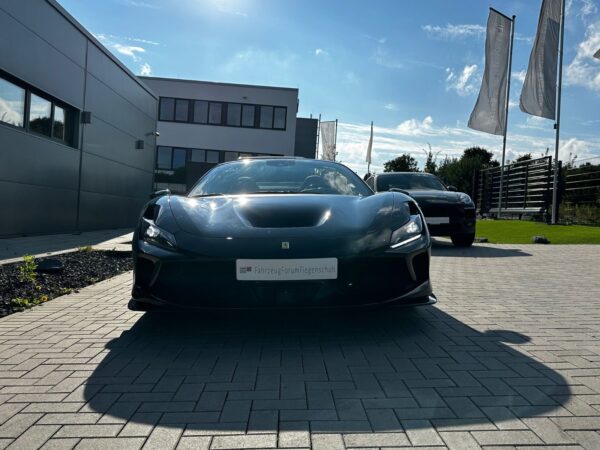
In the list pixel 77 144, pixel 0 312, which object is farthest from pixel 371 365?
pixel 77 144

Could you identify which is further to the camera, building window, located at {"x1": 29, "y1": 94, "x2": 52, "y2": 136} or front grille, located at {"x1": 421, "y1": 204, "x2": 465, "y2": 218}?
building window, located at {"x1": 29, "y1": 94, "x2": 52, "y2": 136}

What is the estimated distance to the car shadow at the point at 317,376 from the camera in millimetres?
2113

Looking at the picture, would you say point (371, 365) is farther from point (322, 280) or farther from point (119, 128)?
point (119, 128)

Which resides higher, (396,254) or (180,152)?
(180,152)

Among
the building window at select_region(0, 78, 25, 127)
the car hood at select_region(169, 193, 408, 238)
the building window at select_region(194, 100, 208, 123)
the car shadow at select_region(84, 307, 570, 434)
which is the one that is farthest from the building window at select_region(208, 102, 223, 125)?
the car shadow at select_region(84, 307, 570, 434)

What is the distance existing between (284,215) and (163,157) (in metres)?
30.7

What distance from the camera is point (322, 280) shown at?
2.98 m

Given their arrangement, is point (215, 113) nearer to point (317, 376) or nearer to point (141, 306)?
point (141, 306)

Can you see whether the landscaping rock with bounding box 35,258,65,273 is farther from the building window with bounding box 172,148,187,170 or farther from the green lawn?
the building window with bounding box 172,148,187,170

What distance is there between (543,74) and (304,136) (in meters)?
28.6

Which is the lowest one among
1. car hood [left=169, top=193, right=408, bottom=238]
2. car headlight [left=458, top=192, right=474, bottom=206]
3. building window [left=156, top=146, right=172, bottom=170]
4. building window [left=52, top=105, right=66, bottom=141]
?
car hood [left=169, top=193, right=408, bottom=238]

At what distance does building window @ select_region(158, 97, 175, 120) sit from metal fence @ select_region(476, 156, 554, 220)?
1957cm

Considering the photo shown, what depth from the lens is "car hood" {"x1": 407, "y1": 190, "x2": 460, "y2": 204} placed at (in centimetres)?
939

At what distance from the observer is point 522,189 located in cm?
2203
